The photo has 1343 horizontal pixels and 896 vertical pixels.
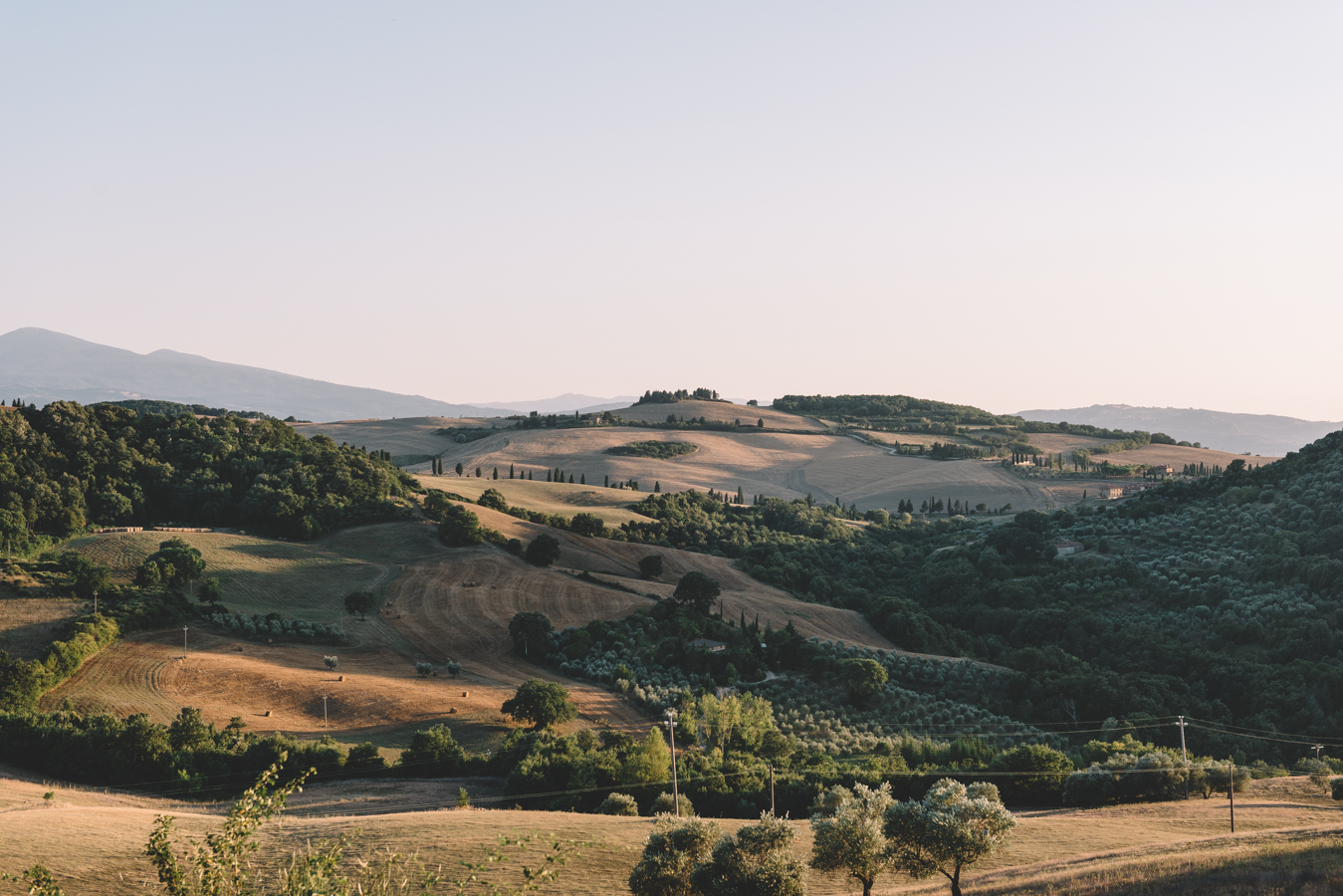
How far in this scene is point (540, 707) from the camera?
48.9 metres

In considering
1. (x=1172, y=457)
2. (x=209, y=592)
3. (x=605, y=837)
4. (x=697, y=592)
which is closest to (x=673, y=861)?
(x=605, y=837)

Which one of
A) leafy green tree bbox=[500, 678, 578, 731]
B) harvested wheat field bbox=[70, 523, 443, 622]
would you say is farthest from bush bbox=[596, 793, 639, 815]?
harvested wheat field bbox=[70, 523, 443, 622]

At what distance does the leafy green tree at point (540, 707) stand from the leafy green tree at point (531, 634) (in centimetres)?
1184

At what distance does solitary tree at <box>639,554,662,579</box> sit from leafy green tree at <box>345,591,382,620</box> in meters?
24.0

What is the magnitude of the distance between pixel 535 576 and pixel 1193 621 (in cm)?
4512

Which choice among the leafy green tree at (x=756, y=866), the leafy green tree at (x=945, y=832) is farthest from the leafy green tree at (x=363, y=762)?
the leafy green tree at (x=945, y=832)

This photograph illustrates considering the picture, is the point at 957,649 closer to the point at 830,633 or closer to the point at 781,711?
the point at 830,633

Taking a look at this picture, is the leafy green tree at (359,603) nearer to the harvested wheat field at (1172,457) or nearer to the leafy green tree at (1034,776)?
the leafy green tree at (1034,776)

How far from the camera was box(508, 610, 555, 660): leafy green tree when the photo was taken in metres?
61.8

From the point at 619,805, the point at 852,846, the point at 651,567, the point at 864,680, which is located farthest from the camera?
the point at 651,567

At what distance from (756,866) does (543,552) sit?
190 ft

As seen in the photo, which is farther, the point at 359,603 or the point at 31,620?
the point at 359,603

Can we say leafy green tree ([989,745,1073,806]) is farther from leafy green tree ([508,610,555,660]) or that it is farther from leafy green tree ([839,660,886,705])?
leafy green tree ([508,610,555,660])

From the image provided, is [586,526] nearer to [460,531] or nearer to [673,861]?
[460,531]
